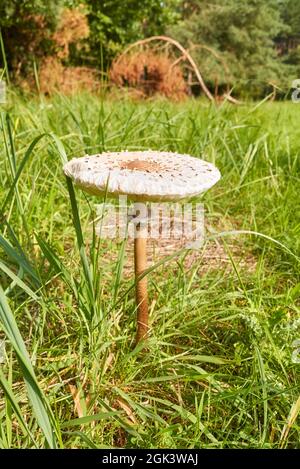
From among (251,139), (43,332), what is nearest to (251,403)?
(43,332)

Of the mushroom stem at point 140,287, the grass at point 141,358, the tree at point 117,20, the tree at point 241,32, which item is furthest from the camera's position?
the tree at point 241,32

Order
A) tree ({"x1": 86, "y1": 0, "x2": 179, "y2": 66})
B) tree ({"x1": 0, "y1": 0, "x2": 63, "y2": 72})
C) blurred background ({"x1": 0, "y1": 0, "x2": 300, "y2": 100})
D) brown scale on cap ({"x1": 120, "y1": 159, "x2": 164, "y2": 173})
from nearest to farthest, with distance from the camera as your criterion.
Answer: brown scale on cap ({"x1": 120, "y1": 159, "x2": 164, "y2": 173}), blurred background ({"x1": 0, "y1": 0, "x2": 300, "y2": 100}), tree ({"x1": 0, "y1": 0, "x2": 63, "y2": 72}), tree ({"x1": 86, "y1": 0, "x2": 179, "y2": 66})

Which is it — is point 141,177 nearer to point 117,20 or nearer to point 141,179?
point 141,179

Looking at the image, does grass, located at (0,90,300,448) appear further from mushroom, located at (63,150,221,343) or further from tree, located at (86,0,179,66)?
tree, located at (86,0,179,66)

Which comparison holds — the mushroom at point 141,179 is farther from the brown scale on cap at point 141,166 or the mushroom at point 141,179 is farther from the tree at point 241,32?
the tree at point 241,32

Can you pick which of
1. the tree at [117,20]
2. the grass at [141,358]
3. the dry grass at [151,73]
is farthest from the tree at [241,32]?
the grass at [141,358]

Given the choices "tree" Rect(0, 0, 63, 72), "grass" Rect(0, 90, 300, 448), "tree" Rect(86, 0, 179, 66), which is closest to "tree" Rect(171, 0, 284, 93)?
"tree" Rect(86, 0, 179, 66)
